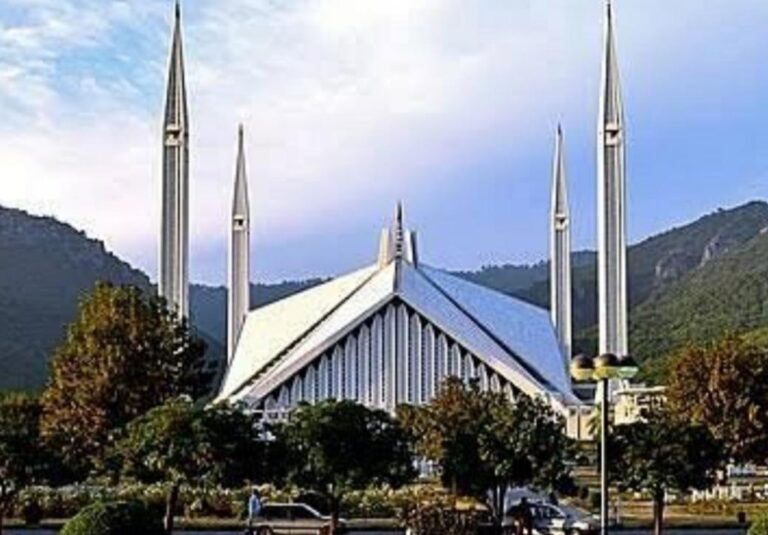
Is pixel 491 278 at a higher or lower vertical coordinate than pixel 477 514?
higher

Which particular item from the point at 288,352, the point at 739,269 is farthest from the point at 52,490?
the point at 739,269

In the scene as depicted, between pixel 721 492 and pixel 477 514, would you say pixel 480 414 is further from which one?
pixel 721 492

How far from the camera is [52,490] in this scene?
34.6 metres

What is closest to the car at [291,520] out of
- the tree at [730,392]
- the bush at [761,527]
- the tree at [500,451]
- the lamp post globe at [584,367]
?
the tree at [500,451]

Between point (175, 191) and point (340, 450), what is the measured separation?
2945cm

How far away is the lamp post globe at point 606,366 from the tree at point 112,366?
2430cm

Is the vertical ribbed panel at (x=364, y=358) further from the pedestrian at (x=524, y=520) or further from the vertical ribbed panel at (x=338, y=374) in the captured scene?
the pedestrian at (x=524, y=520)

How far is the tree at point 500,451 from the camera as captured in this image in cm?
2733

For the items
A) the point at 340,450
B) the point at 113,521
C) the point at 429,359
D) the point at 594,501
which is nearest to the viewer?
the point at 113,521

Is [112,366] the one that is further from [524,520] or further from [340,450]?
[524,520]

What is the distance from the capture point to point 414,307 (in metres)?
55.2

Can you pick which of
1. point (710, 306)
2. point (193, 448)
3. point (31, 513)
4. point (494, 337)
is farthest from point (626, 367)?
point (710, 306)

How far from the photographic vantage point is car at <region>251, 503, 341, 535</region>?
27777mm

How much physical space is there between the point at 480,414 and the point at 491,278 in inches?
4473
